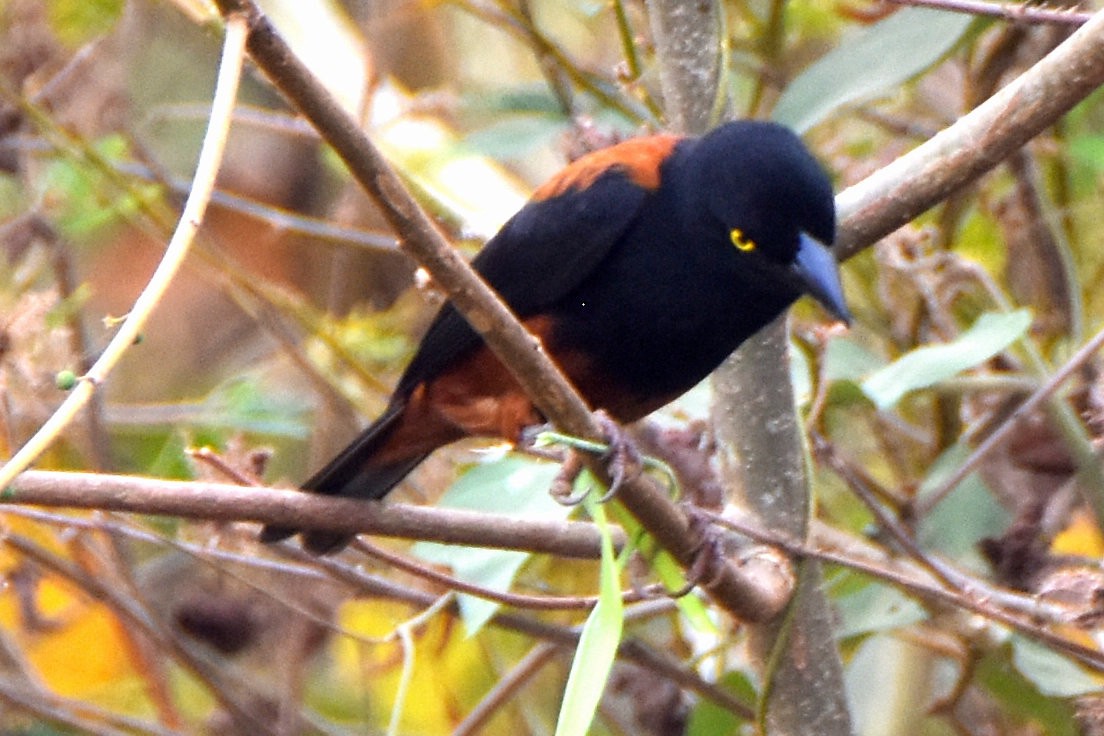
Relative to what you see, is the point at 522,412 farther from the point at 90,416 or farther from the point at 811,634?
the point at 90,416

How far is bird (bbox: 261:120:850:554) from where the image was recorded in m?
1.94

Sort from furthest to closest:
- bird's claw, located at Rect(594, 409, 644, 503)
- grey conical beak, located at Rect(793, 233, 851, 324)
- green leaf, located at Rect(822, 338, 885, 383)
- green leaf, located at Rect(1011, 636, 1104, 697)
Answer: green leaf, located at Rect(822, 338, 885, 383)
green leaf, located at Rect(1011, 636, 1104, 697)
grey conical beak, located at Rect(793, 233, 851, 324)
bird's claw, located at Rect(594, 409, 644, 503)

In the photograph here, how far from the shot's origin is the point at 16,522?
2.85m

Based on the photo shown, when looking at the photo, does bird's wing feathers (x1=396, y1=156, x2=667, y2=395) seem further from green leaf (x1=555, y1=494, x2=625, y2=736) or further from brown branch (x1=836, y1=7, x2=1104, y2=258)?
green leaf (x1=555, y1=494, x2=625, y2=736)

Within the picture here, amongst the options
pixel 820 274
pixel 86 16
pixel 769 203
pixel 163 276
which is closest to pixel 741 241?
pixel 769 203

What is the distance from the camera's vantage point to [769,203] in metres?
1.94

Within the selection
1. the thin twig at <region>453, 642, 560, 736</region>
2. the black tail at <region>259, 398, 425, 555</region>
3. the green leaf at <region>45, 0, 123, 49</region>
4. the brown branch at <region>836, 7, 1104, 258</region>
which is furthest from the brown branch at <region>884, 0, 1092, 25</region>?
the green leaf at <region>45, 0, 123, 49</region>

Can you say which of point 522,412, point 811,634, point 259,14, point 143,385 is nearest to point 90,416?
point 522,412

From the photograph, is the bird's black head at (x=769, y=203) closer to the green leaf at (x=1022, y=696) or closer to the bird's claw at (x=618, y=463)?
the bird's claw at (x=618, y=463)

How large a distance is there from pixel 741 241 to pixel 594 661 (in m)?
0.85

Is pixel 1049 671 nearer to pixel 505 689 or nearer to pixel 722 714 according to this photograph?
pixel 722 714

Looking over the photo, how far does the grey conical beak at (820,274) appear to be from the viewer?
183 cm

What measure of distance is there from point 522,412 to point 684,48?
25.0 inches

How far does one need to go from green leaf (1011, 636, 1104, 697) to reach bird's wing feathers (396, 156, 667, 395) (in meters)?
0.89
